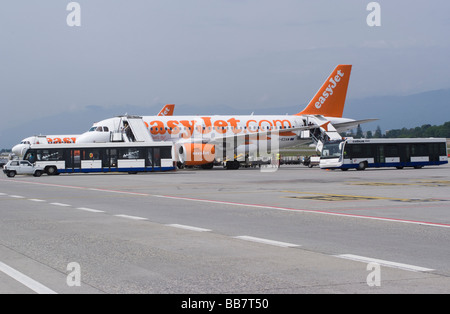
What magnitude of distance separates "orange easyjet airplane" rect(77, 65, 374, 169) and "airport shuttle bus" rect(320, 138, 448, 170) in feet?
15.4

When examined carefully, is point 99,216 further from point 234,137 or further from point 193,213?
point 234,137

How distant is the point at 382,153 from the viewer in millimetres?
56406

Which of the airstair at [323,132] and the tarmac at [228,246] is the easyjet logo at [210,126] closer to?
the airstair at [323,132]

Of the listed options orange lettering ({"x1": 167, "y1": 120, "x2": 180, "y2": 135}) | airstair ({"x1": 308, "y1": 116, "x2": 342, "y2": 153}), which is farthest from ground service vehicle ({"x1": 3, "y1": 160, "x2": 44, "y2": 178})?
airstair ({"x1": 308, "y1": 116, "x2": 342, "y2": 153})

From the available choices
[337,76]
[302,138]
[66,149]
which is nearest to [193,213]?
[66,149]

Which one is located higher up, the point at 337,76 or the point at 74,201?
the point at 337,76

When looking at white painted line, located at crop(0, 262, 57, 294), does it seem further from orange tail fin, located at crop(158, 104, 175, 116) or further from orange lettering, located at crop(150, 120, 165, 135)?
orange tail fin, located at crop(158, 104, 175, 116)

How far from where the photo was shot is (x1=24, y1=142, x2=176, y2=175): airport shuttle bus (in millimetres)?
53906

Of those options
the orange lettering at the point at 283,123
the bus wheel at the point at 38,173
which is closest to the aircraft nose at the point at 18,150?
the bus wheel at the point at 38,173

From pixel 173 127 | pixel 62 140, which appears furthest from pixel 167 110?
pixel 173 127

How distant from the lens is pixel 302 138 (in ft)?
211

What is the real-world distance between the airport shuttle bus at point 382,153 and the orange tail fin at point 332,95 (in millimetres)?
11235

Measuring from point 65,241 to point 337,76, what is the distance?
57.7m
